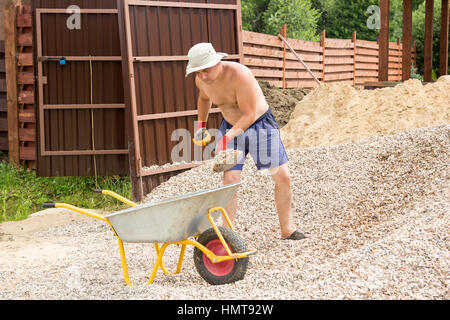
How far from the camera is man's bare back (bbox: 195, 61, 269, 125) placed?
11.4ft

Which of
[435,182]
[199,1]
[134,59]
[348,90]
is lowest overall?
[435,182]

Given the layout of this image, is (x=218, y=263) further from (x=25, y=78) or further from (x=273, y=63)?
(x=273, y=63)

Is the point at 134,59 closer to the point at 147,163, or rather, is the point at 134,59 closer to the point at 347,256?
the point at 147,163

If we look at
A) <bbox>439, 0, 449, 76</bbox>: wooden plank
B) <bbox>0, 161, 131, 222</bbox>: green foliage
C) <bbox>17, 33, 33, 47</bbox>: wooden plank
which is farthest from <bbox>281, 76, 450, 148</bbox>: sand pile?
<bbox>439, 0, 449, 76</bbox>: wooden plank

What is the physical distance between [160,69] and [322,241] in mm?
2808

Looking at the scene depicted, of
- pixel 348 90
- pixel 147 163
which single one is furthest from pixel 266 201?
pixel 348 90

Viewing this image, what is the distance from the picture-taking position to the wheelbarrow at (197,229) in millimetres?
2869

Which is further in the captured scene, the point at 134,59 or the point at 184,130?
the point at 184,130

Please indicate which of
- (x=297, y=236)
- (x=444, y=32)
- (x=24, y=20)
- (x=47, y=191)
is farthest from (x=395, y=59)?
(x=297, y=236)

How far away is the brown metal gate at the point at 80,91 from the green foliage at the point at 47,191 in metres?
0.20

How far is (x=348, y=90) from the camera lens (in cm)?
794

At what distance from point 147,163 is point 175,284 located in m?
2.74

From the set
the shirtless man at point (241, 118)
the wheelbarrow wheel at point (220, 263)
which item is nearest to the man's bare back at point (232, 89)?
the shirtless man at point (241, 118)

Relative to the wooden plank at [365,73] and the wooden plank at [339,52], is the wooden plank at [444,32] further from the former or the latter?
the wooden plank at [365,73]
